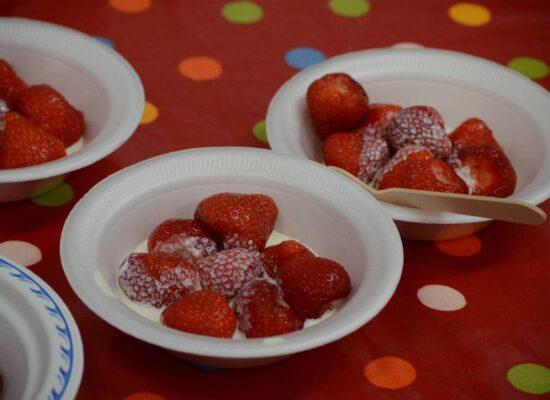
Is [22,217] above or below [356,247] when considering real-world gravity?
below

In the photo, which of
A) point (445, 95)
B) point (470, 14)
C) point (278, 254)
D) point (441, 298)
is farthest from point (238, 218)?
point (470, 14)

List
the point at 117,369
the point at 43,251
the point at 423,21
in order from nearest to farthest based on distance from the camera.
A: 1. the point at 117,369
2. the point at 43,251
3. the point at 423,21

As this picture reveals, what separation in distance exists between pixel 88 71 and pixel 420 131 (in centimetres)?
50

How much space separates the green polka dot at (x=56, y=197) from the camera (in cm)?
127

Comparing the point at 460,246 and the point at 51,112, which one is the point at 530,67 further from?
the point at 51,112

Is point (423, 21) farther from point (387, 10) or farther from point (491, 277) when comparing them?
point (491, 277)

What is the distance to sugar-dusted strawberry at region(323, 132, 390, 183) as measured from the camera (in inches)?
50.7

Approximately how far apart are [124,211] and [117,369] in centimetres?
20

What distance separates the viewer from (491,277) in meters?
1.22

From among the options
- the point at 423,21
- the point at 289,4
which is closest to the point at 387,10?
the point at 423,21

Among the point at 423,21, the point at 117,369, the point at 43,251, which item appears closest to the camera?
the point at 117,369

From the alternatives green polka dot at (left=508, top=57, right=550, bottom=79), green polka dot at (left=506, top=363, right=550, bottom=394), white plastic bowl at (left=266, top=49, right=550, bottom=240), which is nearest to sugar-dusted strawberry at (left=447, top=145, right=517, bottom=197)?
white plastic bowl at (left=266, top=49, right=550, bottom=240)

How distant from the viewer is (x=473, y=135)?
137cm

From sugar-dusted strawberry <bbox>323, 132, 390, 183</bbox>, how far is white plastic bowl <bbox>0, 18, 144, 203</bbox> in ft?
0.89
